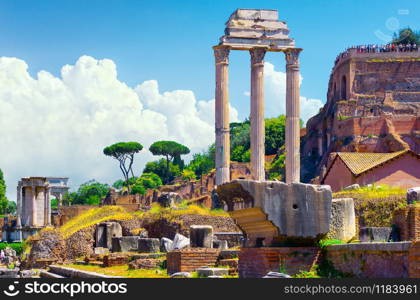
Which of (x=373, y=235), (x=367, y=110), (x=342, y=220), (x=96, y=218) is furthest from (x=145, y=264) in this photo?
(x=367, y=110)

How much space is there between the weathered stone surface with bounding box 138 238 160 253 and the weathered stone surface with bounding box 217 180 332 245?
1104 cm

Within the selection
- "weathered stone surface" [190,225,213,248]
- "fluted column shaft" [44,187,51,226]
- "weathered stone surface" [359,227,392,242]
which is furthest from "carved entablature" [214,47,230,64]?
"weathered stone surface" [359,227,392,242]

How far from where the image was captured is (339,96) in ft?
249

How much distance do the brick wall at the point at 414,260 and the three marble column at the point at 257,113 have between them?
112 ft

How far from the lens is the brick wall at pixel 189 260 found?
17.4 meters

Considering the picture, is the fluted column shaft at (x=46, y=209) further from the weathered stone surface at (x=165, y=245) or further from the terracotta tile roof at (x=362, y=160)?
the weathered stone surface at (x=165, y=245)

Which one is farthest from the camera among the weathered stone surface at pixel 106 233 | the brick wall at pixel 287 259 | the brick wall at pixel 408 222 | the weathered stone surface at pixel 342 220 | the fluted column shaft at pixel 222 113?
the fluted column shaft at pixel 222 113

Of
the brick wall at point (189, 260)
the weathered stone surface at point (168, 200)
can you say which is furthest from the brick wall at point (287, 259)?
the weathered stone surface at point (168, 200)

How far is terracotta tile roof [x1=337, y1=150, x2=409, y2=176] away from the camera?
1308 inches

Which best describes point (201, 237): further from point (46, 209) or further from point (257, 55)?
point (46, 209)

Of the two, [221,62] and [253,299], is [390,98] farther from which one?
[253,299]

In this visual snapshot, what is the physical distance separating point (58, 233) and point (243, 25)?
1752 cm

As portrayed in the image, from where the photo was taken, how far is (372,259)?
39.5ft

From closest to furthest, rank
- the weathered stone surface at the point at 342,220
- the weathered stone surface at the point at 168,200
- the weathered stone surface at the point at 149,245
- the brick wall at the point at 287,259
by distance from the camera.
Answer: the brick wall at the point at 287,259
the weathered stone surface at the point at 342,220
the weathered stone surface at the point at 149,245
the weathered stone surface at the point at 168,200
